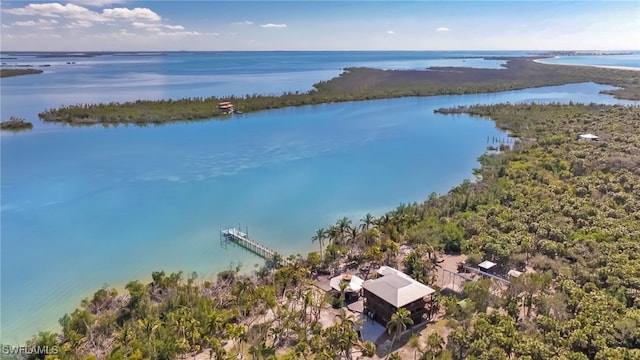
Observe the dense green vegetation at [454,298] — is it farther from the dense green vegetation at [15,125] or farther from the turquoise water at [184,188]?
the dense green vegetation at [15,125]

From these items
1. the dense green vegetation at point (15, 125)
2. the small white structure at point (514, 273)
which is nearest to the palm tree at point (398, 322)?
the small white structure at point (514, 273)

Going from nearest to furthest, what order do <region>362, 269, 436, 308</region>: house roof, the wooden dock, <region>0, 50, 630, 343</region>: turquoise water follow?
<region>362, 269, 436, 308</region>: house roof
<region>0, 50, 630, 343</region>: turquoise water
the wooden dock

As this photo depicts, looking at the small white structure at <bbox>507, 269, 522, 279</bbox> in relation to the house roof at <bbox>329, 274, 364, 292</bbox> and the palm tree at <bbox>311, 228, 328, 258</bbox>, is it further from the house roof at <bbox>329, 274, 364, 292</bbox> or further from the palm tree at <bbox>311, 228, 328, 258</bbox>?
the palm tree at <bbox>311, 228, 328, 258</bbox>

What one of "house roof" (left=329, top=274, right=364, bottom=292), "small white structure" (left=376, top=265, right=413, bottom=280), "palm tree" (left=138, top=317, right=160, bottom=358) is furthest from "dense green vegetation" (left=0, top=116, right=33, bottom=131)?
"small white structure" (left=376, top=265, right=413, bottom=280)

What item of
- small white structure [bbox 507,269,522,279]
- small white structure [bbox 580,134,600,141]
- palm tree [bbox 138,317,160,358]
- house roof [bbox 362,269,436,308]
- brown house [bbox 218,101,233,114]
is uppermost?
brown house [bbox 218,101,233,114]

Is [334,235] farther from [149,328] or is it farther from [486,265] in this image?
[149,328]

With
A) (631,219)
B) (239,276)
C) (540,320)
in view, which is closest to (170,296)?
(239,276)
